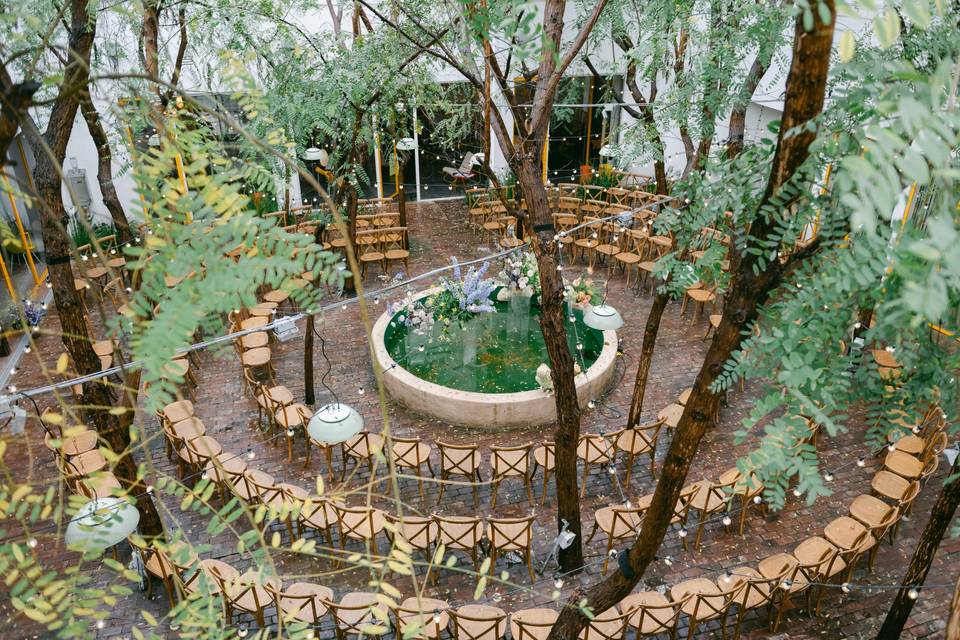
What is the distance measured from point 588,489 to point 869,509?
9.09ft

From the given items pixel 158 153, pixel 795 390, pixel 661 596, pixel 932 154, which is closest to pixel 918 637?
pixel 661 596

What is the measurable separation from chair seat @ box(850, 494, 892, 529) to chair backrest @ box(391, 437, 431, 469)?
434cm

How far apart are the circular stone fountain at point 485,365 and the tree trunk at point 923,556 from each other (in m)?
4.02

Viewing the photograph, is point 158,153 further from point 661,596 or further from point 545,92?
point 661,596

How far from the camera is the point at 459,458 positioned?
8.25 metres

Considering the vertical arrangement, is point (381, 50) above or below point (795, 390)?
above

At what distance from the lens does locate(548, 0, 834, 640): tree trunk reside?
8.11 ft

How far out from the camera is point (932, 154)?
5.08 ft

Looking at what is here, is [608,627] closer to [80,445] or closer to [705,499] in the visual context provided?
[705,499]

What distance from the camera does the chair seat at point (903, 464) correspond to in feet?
25.5

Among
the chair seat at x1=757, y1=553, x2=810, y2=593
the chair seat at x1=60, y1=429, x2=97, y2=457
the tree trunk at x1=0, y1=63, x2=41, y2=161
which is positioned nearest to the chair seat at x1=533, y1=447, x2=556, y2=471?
the chair seat at x1=757, y1=553, x2=810, y2=593

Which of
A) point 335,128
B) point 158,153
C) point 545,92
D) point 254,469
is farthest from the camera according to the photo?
point 335,128

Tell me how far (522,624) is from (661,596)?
1.27 metres

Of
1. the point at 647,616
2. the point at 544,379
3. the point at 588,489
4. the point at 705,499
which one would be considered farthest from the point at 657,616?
the point at 544,379
